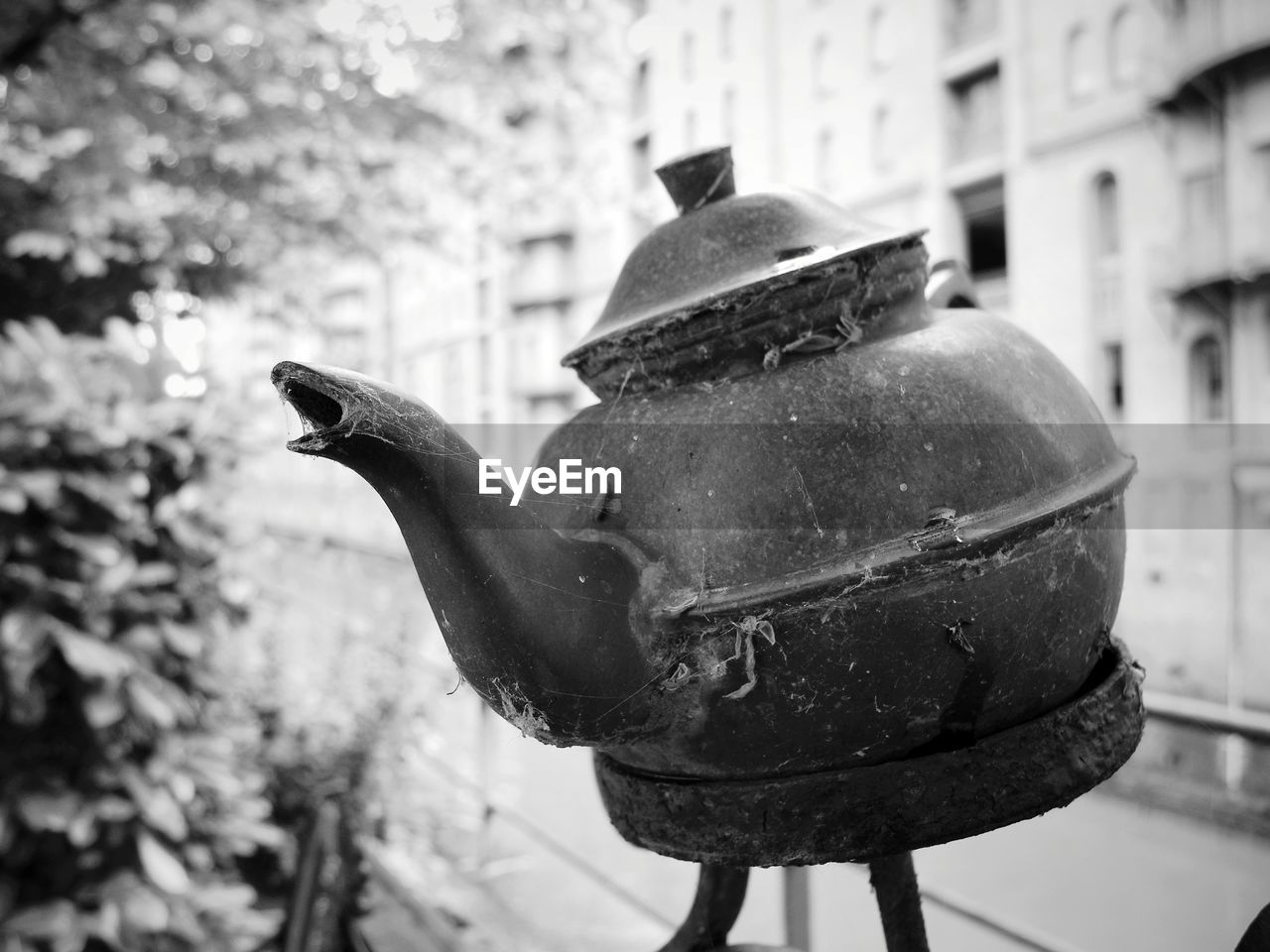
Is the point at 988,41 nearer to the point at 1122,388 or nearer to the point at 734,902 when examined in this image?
the point at 1122,388

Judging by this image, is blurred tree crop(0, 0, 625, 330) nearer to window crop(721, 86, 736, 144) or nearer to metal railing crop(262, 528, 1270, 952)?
window crop(721, 86, 736, 144)

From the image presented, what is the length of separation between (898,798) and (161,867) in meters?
2.06

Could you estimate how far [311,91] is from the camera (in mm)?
3371

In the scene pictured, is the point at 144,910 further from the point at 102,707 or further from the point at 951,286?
the point at 951,286

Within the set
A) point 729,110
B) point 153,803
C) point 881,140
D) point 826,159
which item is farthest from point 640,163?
point 153,803

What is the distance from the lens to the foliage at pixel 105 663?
2.17m

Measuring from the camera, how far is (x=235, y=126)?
3229 mm

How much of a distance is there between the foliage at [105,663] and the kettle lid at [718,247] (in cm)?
172

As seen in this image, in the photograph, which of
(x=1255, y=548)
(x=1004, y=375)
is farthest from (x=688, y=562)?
(x=1255, y=548)

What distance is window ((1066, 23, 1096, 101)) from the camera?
3.64m

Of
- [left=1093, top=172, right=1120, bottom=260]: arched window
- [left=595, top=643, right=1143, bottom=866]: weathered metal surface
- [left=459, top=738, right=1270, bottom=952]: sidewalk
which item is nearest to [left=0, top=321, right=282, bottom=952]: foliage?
[left=459, top=738, right=1270, bottom=952]: sidewalk

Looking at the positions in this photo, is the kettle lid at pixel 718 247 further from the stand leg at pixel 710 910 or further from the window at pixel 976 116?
the window at pixel 976 116

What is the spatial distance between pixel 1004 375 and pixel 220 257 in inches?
113

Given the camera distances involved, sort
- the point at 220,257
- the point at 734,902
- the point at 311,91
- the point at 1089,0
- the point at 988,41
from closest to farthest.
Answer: the point at 734,902 < the point at 220,257 < the point at 311,91 < the point at 1089,0 < the point at 988,41
